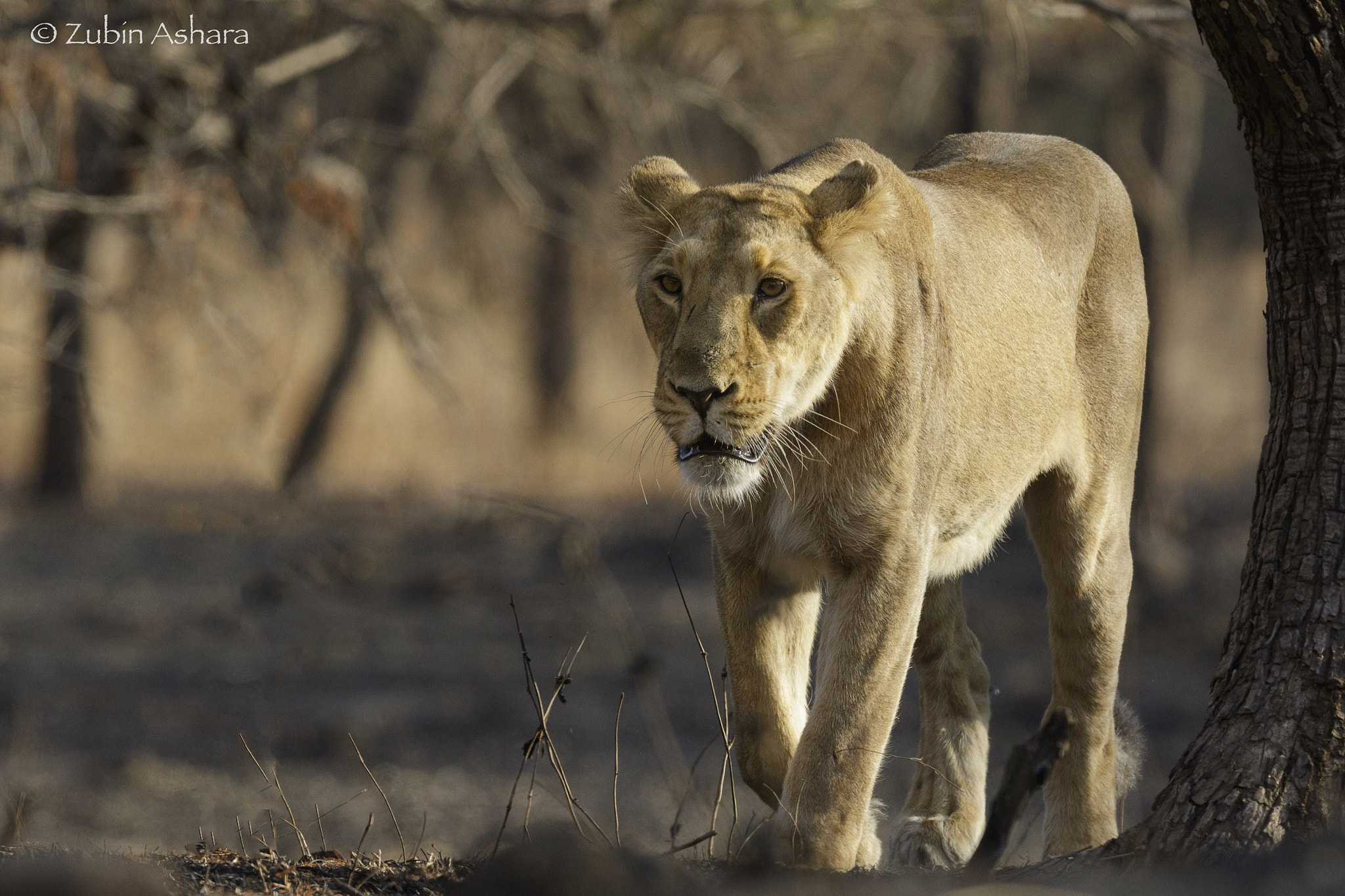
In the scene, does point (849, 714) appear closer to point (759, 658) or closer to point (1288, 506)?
point (759, 658)

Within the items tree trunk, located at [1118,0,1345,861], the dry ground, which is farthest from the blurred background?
tree trunk, located at [1118,0,1345,861]

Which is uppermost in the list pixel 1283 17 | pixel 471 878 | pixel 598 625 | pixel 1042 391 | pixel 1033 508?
pixel 1283 17

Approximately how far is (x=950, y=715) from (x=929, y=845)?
1.44 feet

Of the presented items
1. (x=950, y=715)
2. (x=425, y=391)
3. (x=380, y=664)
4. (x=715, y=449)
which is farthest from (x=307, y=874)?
(x=425, y=391)

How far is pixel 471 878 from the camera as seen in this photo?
107 inches

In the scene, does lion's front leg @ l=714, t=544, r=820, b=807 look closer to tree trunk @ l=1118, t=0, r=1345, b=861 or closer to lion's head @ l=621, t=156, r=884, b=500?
lion's head @ l=621, t=156, r=884, b=500

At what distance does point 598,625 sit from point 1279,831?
8.78 meters

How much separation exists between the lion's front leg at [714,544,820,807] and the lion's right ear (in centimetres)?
82

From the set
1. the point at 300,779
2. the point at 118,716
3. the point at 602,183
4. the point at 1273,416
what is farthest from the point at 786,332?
the point at 602,183

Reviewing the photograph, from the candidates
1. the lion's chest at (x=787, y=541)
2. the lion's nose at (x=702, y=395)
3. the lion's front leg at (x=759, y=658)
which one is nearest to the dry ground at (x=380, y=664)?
the lion's front leg at (x=759, y=658)

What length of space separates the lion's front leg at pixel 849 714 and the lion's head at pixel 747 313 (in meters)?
0.39

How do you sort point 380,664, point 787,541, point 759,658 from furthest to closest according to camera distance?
point 380,664 < point 759,658 < point 787,541

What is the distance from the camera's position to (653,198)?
358cm

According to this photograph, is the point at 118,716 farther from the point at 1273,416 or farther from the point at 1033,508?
the point at 1273,416
